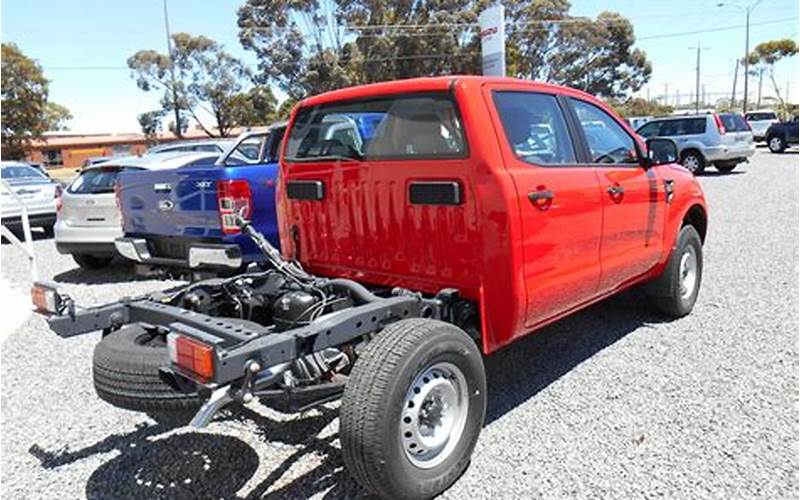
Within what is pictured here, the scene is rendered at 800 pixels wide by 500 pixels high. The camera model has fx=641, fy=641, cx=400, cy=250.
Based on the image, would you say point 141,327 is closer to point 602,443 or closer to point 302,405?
point 302,405

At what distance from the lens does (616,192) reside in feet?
14.2

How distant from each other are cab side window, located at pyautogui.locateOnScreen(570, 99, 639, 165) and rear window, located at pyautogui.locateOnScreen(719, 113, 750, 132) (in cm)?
1682

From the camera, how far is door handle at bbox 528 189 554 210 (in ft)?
11.4

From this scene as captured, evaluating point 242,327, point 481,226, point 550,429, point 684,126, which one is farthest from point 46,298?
point 684,126

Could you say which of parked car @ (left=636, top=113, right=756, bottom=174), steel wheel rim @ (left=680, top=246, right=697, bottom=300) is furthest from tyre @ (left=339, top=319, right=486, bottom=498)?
parked car @ (left=636, top=113, right=756, bottom=174)

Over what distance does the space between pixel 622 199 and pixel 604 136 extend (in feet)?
1.61

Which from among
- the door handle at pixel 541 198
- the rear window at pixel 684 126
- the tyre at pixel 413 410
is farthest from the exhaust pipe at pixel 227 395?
the rear window at pixel 684 126

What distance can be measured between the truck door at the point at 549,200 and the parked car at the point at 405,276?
1cm

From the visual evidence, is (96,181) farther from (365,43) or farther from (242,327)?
(365,43)

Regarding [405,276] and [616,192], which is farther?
[616,192]

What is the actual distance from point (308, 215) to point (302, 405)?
61.2 inches

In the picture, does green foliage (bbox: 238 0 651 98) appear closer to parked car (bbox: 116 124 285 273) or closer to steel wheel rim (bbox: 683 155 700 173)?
steel wheel rim (bbox: 683 155 700 173)

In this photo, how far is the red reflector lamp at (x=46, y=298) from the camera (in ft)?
11.0

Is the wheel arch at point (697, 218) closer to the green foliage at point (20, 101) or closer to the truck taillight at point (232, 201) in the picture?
the truck taillight at point (232, 201)
